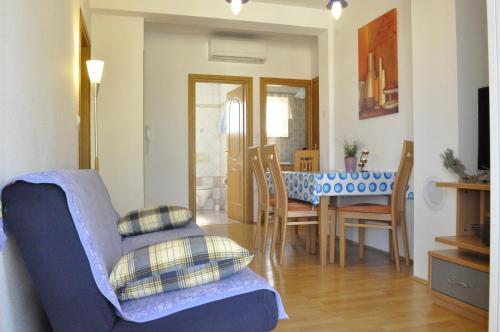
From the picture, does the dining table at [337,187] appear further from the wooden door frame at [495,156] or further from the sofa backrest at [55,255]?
the sofa backrest at [55,255]

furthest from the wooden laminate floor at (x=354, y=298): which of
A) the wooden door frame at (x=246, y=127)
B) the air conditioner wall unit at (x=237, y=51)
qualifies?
the air conditioner wall unit at (x=237, y=51)

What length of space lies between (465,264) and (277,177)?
1734 mm

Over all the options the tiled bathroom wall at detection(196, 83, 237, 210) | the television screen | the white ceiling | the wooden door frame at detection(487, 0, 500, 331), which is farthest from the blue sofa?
the tiled bathroom wall at detection(196, 83, 237, 210)

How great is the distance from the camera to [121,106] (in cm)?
438

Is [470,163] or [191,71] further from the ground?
[191,71]

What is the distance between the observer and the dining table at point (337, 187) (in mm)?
3312

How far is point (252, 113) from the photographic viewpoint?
5.86 metres

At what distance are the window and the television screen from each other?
4.64 meters

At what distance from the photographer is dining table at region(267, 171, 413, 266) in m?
3.31

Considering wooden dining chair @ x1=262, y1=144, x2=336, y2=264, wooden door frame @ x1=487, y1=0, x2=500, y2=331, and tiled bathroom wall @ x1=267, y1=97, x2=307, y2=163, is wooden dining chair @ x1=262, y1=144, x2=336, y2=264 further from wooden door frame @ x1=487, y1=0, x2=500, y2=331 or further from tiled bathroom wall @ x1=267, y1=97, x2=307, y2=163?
tiled bathroom wall @ x1=267, y1=97, x2=307, y2=163

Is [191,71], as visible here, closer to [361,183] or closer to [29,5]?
[361,183]

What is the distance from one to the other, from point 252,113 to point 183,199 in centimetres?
153

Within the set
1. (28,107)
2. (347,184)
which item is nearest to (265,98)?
(347,184)

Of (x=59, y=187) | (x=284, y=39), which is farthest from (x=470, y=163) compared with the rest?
(x=284, y=39)
